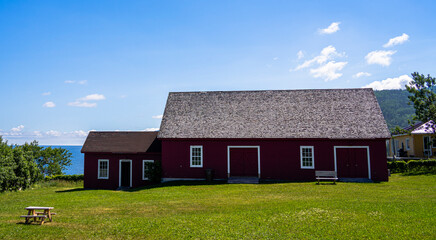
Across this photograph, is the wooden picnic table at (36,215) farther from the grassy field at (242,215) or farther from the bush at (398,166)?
the bush at (398,166)

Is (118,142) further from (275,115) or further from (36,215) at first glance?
(36,215)

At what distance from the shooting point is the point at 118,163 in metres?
27.0

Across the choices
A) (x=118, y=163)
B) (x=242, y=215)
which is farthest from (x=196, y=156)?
(x=242, y=215)

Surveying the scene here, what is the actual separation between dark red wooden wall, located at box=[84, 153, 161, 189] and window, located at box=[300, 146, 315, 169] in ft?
37.6

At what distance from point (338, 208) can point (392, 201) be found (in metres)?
3.40

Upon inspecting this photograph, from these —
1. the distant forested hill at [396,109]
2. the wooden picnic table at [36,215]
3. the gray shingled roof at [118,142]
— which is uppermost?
the distant forested hill at [396,109]

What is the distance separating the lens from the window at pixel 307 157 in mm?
24031

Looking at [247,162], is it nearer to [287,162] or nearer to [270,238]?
[287,162]

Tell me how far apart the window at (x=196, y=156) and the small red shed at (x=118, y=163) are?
3111mm

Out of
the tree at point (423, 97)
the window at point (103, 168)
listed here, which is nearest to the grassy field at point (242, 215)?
the window at point (103, 168)

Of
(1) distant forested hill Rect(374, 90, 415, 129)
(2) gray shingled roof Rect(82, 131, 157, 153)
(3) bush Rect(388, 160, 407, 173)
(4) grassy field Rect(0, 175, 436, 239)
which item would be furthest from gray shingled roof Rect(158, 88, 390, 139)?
(1) distant forested hill Rect(374, 90, 415, 129)

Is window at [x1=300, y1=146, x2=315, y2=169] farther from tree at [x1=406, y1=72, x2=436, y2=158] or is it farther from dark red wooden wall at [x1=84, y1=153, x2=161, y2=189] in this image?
tree at [x1=406, y1=72, x2=436, y2=158]

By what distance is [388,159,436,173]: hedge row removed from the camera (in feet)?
97.4

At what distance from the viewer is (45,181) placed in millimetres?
33875
